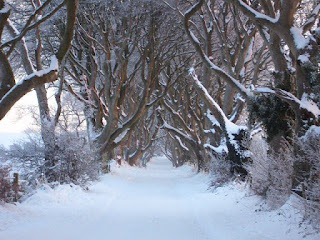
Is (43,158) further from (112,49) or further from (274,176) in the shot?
(112,49)

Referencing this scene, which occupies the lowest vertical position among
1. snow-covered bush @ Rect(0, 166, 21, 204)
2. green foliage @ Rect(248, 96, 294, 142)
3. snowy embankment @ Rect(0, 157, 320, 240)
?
snowy embankment @ Rect(0, 157, 320, 240)

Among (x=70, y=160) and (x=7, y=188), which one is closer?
(x=7, y=188)

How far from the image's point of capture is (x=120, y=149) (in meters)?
32.6

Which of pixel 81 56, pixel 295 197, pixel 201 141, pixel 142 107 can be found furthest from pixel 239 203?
pixel 201 141

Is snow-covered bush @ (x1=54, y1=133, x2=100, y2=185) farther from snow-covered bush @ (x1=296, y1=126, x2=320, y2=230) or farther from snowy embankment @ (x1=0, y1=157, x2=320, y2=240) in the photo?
snow-covered bush @ (x1=296, y1=126, x2=320, y2=230)

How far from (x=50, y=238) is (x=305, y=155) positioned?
15.7 feet

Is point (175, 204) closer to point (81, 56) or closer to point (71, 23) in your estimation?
point (71, 23)

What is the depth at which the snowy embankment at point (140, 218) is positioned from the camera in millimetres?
7168

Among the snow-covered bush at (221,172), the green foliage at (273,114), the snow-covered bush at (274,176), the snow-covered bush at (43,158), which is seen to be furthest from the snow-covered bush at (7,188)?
the snow-covered bush at (221,172)

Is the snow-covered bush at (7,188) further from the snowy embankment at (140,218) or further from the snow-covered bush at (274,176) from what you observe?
the snow-covered bush at (274,176)

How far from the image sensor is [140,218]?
9.13m

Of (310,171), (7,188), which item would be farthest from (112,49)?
(310,171)

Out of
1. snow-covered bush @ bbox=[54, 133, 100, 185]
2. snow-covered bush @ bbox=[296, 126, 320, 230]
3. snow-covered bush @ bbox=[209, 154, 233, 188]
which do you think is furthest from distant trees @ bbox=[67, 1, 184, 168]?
snow-covered bush @ bbox=[296, 126, 320, 230]

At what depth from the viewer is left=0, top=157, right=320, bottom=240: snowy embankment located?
7168 mm
